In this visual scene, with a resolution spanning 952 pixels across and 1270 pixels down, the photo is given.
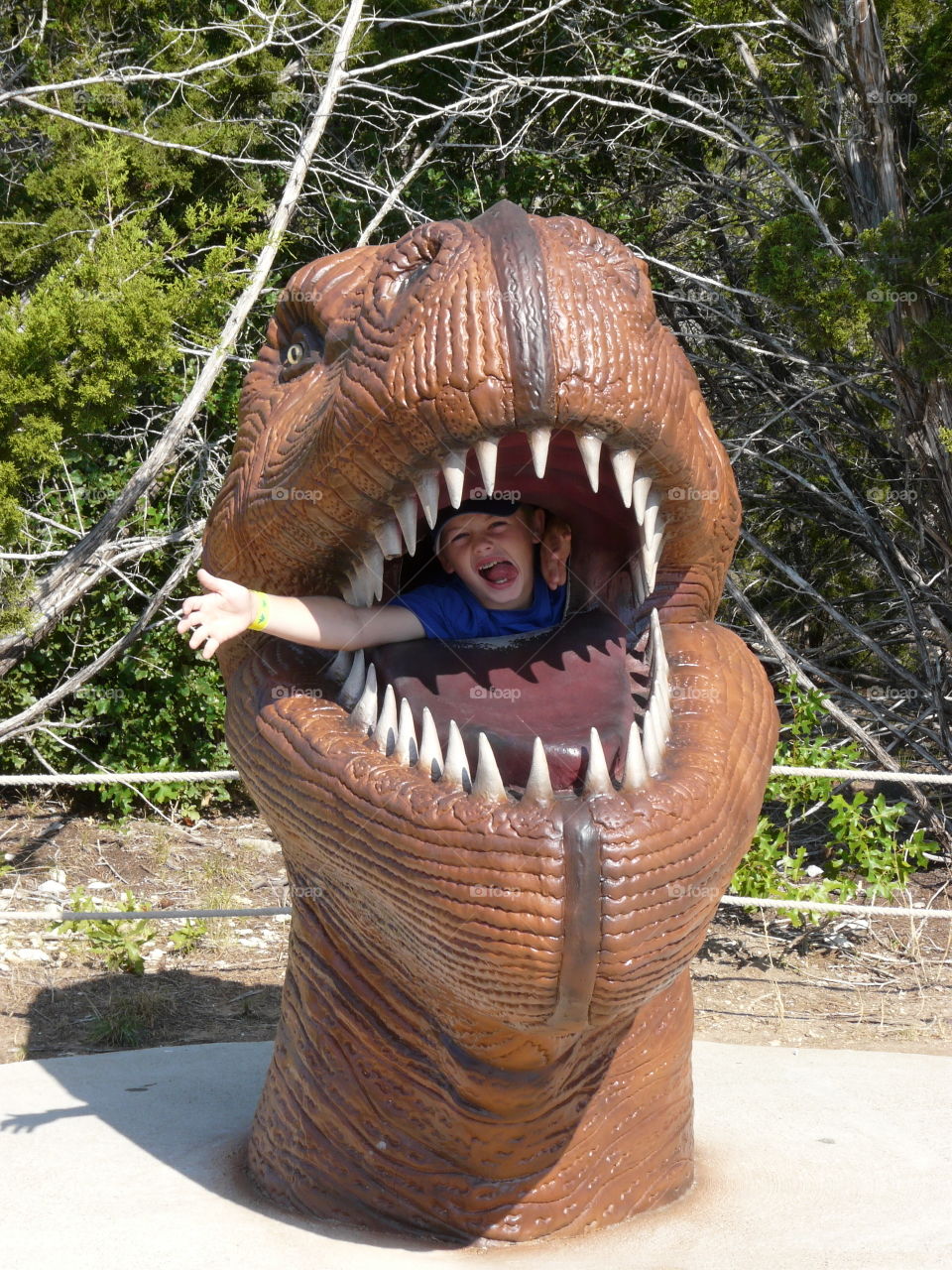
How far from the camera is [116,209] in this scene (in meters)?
6.74

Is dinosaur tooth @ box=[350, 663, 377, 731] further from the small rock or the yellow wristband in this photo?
the small rock

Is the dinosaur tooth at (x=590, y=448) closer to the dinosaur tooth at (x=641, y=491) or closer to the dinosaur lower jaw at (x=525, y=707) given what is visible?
the dinosaur tooth at (x=641, y=491)

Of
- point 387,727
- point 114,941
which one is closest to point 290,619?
point 387,727

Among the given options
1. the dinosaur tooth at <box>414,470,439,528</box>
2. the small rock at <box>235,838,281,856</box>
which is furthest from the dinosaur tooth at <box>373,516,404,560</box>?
the small rock at <box>235,838,281,856</box>

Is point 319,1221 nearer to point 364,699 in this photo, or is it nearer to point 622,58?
point 364,699

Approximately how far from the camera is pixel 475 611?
110 inches

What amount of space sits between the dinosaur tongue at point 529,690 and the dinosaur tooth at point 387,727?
9cm

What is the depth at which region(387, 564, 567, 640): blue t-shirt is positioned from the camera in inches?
108

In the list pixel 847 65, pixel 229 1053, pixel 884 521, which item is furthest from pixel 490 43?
pixel 229 1053

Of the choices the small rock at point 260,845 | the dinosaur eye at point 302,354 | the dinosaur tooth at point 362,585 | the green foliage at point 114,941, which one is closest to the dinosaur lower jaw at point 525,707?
the dinosaur tooth at point 362,585

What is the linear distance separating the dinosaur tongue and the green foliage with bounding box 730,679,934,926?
11.8ft

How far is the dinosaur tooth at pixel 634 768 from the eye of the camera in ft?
6.89

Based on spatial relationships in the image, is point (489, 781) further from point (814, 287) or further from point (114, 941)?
point (814, 287)

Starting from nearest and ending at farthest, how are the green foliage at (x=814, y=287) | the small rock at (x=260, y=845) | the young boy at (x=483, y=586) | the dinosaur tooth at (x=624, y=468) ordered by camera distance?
the dinosaur tooth at (x=624, y=468), the young boy at (x=483, y=586), the green foliage at (x=814, y=287), the small rock at (x=260, y=845)
